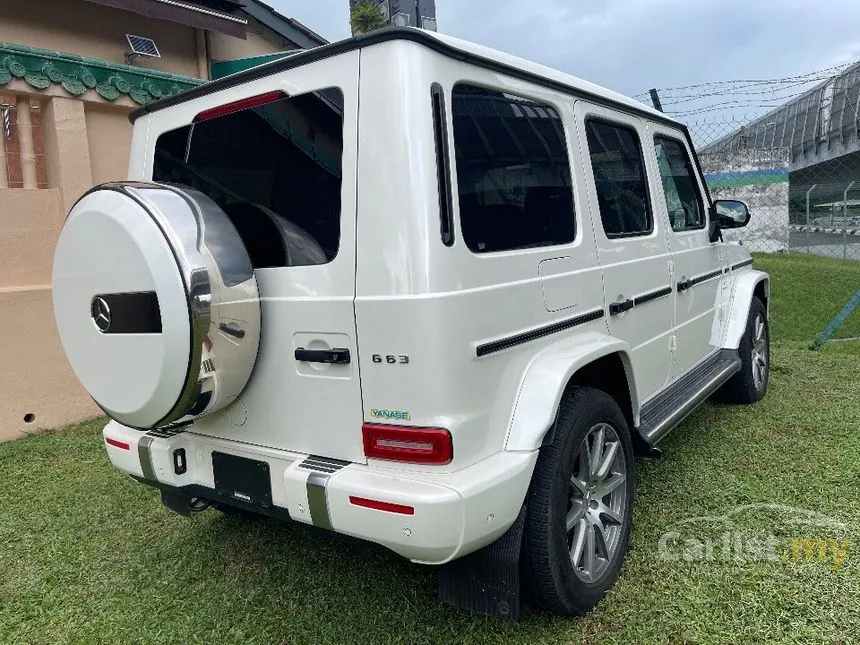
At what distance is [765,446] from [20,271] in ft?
17.4

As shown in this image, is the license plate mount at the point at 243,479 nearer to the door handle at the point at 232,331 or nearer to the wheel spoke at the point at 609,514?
the door handle at the point at 232,331

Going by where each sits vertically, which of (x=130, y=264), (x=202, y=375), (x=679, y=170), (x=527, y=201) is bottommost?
(x=202, y=375)

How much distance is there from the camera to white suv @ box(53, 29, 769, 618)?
1987mm

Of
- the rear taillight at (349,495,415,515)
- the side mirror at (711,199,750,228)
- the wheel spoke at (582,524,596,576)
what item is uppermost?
the side mirror at (711,199,750,228)

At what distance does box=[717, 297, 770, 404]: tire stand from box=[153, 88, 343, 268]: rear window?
330 cm

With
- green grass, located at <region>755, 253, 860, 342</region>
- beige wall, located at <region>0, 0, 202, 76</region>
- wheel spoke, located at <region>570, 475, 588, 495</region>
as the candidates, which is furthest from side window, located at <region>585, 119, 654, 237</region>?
beige wall, located at <region>0, 0, 202, 76</region>

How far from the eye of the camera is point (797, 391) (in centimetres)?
509

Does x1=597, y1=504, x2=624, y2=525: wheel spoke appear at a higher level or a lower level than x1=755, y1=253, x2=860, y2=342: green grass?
lower

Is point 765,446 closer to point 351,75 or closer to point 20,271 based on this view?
point 351,75

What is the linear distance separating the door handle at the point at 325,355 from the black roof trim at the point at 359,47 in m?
0.94

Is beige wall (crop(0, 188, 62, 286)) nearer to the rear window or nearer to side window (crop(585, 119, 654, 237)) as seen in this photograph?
the rear window

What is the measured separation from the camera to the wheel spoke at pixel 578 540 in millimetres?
2471

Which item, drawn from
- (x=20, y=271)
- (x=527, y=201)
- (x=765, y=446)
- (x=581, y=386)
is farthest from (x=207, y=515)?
(x=765, y=446)

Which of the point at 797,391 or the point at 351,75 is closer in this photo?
the point at 351,75
